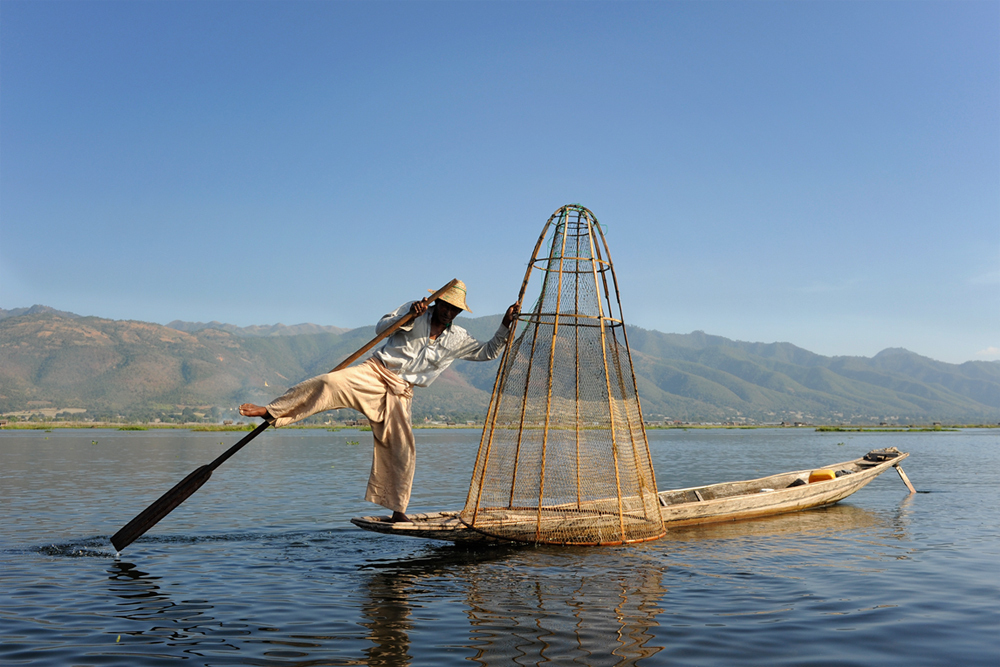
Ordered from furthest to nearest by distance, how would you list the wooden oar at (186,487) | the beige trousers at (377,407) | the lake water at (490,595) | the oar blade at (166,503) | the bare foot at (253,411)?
the oar blade at (166,503)
the wooden oar at (186,487)
the beige trousers at (377,407)
the bare foot at (253,411)
the lake water at (490,595)

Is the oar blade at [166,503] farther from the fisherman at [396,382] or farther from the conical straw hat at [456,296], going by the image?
the conical straw hat at [456,296]

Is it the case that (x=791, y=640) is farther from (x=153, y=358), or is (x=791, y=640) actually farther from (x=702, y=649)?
(x=153, y=358)

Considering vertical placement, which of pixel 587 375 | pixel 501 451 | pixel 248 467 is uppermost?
pixel 587 375

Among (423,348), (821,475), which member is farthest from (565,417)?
(821,475)

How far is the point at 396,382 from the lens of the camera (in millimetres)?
8461

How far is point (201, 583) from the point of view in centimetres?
804

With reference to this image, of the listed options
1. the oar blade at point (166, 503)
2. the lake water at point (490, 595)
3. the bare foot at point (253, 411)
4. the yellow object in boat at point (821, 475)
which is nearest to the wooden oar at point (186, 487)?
the oar blade at point (166, 503)

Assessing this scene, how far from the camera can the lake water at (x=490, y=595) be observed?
583cm

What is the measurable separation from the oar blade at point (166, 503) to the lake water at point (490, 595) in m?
0.41

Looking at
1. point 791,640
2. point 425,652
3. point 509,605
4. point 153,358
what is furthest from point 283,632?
point 153,358

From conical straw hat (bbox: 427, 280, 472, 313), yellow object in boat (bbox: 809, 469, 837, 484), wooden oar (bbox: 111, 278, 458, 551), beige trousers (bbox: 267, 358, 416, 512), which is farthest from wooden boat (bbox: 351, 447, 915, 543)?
conical straw hat (bbox: 427, 280, 472, 313)

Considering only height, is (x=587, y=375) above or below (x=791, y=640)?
above

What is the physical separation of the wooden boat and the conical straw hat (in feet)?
9.52

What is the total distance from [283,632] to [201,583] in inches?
92.2
